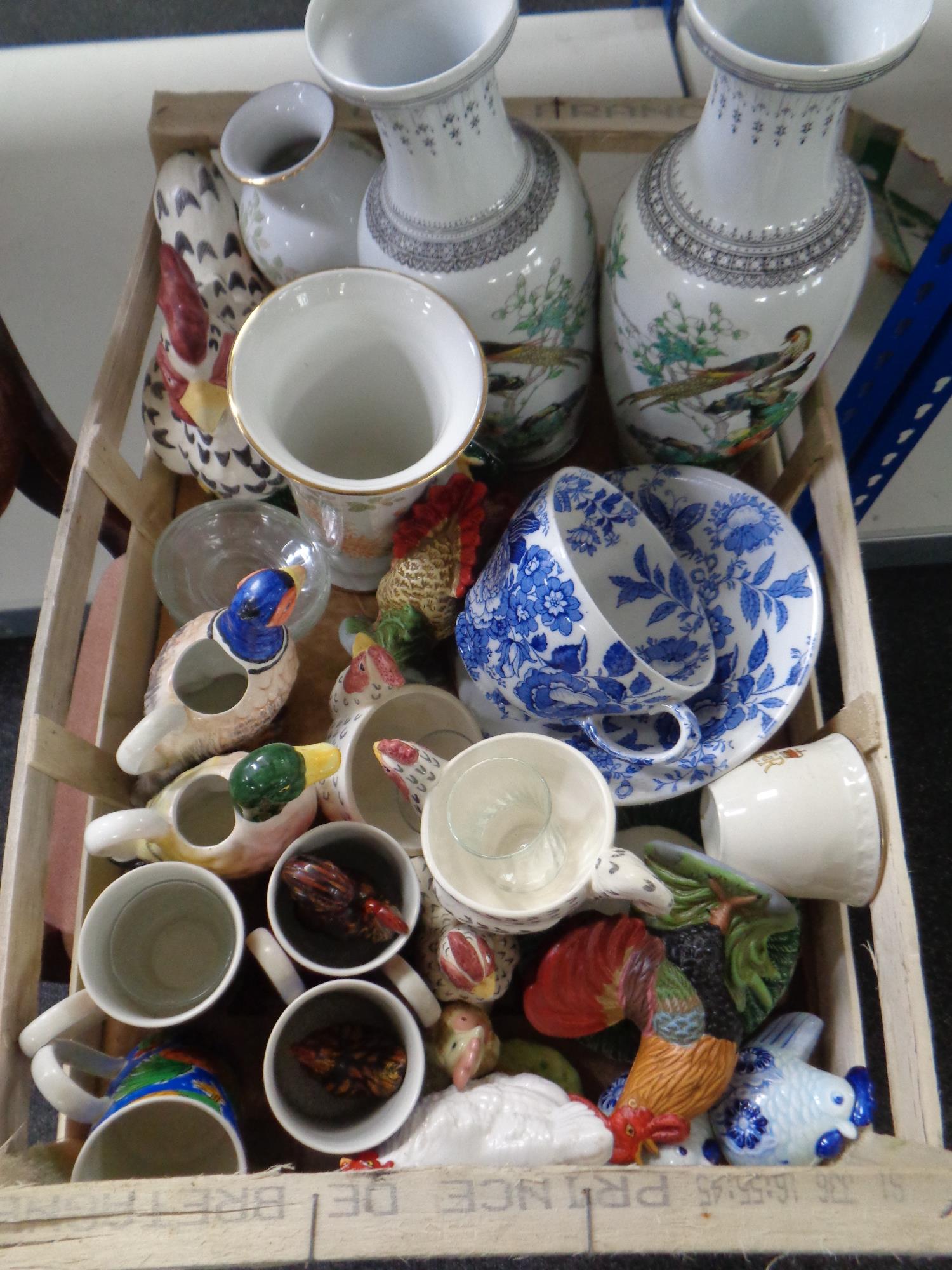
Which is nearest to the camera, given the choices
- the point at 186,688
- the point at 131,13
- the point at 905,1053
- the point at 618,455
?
the point at 905,1053

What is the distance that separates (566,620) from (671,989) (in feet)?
0.59

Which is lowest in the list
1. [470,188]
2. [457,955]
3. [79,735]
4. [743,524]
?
[79,735]

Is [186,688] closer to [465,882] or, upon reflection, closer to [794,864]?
[465,882]

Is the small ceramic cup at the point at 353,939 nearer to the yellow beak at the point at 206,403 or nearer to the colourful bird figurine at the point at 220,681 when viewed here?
the colourful bird figurine at the point at 220,681

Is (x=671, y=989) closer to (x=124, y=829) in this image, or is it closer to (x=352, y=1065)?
(x=352, y=1065)

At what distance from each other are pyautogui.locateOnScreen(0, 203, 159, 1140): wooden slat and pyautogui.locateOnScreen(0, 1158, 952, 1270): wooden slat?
8 centimetres

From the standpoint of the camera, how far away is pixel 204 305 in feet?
1.84

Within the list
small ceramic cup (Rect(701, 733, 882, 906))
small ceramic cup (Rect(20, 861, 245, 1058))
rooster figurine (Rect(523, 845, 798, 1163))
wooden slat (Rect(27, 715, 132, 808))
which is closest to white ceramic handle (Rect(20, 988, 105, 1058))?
small ceramic cup (Rect(20, 861, 245, 1058))

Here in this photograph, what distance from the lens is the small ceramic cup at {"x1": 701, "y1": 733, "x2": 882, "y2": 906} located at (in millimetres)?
459

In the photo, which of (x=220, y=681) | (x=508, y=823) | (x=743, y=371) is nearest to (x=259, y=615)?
(x=220, y=681)

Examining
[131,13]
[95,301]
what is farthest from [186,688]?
[131,13]

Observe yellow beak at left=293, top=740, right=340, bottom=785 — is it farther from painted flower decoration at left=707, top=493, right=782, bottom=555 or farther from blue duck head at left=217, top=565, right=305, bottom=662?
painted flower decoration at left=707, top=493, right=782, bottom=555

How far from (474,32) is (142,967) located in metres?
0.49

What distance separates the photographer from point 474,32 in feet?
1.48
